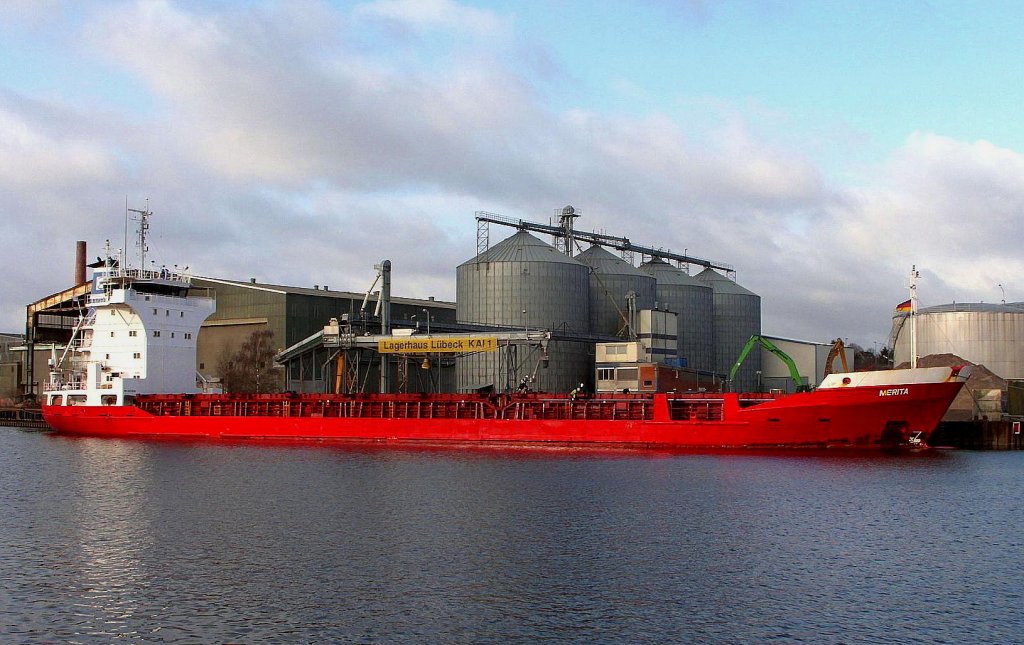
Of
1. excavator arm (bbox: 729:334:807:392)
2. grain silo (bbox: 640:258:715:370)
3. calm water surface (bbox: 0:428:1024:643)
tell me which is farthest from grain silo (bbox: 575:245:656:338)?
calm water surface (bbox: 0:428:1024:643)

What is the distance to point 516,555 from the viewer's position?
21344mm

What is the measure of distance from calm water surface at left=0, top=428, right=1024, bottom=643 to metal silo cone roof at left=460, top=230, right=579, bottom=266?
33.7 m

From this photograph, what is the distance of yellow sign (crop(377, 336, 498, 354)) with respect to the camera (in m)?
51.1

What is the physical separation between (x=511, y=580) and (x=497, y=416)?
27655 millimetres

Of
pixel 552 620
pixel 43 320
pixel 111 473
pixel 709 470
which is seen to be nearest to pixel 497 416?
pixel 709 470

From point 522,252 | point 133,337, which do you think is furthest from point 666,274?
point 133,337

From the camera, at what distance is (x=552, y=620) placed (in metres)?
16.9

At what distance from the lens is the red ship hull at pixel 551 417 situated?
4059cm

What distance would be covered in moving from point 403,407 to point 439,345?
14.3 ft

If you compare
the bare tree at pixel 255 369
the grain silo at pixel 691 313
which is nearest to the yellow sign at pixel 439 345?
the bare tree at pixel 255 369

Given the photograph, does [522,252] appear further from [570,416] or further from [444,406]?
[570,416]

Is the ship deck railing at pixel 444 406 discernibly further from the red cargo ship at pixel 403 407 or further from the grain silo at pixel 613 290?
the grain silo at pixel 613 290

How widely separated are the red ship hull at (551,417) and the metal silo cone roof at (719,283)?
1602 inches

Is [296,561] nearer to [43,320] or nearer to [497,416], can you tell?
[497,416]
